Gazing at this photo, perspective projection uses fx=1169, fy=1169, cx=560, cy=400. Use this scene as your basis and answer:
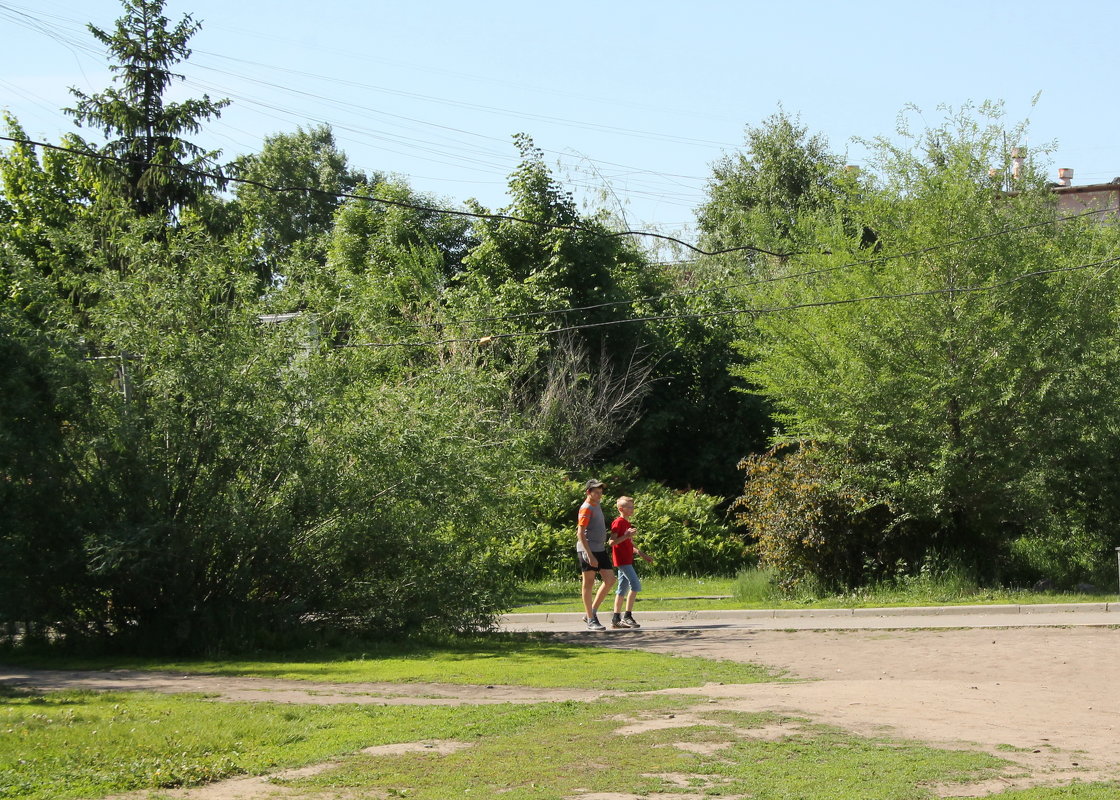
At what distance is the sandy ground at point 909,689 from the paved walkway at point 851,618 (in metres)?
0.60

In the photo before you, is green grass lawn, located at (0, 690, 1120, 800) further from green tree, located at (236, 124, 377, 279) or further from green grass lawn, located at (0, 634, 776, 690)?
green tree, located at (236, 124, 377, 279)

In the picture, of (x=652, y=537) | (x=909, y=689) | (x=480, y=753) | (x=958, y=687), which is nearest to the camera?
(x=480, y=753)

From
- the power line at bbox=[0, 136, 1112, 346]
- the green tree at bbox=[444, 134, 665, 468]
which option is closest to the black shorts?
the power line at bbox=[0, 136, 1112, 346]

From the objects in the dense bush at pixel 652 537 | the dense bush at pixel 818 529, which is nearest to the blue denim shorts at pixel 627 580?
the dense bush at pixel 818 529

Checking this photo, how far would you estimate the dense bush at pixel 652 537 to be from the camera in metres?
25.4

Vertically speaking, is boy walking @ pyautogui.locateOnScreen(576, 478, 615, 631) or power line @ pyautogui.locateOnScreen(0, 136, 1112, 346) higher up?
power line @ pyautogui.locateOnScreen(0, 136, 1112, 346)

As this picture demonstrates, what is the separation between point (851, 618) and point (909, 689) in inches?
271

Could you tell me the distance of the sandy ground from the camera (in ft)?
23.9

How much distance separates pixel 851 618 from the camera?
16.7 m

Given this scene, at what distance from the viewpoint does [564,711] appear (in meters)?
8.87

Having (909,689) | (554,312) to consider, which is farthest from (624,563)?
(554,312)

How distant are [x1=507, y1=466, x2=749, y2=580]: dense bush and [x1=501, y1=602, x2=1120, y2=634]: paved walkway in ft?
23.3

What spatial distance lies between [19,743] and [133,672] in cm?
450

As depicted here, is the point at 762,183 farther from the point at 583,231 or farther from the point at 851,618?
the point at 851,618
